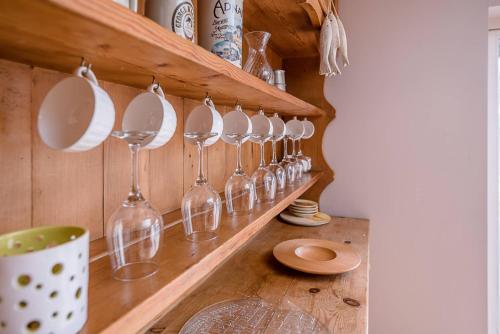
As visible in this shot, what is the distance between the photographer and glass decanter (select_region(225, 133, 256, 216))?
0.93 m

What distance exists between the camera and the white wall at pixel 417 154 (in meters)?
1.79

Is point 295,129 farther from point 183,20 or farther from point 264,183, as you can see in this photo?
point 183,20

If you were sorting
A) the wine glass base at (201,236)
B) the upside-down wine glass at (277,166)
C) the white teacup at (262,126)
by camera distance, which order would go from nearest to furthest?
the wine glass base at (201,236), the white teacup at (262,126), the upside-down wine glass at (277,166)

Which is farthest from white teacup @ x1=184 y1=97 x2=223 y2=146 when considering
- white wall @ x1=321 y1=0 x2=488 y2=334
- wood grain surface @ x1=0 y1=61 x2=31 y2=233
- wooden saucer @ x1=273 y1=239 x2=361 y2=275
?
white wall @ x1=321 y1=0 x2=488 y2=334

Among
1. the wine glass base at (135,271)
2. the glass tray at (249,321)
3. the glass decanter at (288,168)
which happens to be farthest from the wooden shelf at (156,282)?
the glass decanter at (288,168)

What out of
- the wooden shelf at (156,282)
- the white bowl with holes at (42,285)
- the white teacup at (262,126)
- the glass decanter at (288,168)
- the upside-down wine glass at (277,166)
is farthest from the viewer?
the glass decanter at (288,168)

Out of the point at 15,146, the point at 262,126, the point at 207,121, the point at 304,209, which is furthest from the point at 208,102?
the point at 304,209

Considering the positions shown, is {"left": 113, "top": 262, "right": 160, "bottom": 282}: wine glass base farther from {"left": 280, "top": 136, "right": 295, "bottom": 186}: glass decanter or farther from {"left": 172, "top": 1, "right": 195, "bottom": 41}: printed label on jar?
{"left": 280, "top": 136, "right": 295, "bottom": 186}: glass decanter

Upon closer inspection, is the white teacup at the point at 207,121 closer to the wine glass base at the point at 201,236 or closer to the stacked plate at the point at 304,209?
the wine glass base at the point at 201,236

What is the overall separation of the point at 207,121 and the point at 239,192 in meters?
0.26

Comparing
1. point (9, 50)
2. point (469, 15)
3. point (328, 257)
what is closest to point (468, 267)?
point (328, 257)

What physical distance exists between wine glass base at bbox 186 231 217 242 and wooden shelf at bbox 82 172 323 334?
0.02 meters

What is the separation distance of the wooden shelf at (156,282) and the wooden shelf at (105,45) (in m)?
0.35

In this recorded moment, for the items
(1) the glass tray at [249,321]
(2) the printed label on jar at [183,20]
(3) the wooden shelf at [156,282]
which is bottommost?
(1) the glass tray at [249,321]
